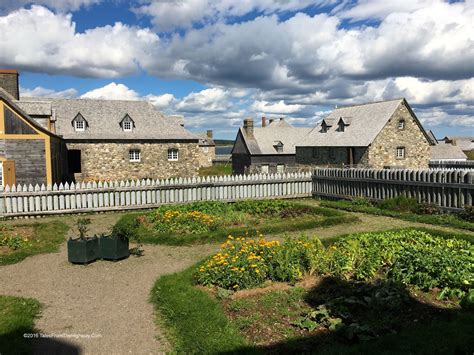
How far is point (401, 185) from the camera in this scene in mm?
17938

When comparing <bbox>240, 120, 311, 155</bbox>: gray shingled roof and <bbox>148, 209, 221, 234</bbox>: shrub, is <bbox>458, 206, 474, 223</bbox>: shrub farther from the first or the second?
<bbox>240, 120, 311, 155</bbox>: gray shingled roof

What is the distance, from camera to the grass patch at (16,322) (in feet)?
18.4

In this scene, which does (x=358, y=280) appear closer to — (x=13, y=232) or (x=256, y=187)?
(x=13, y=232)

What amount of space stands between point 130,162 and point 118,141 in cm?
201

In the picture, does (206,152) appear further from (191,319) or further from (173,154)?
(191,319)

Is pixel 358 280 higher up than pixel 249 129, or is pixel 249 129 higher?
pixel 249 129

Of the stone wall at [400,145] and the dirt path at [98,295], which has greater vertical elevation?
the stone wall at [400,145]

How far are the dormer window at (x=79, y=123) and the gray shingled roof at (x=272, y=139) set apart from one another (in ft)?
61.6

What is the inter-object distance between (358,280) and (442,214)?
9.85m

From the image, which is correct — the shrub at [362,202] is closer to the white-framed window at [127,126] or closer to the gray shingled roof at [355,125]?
the gray shingled roof at [355,125]

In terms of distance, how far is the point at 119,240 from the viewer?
1050 cm

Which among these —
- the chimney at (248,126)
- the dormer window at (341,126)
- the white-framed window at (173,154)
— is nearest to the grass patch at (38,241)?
the white-framed window at (173,154)

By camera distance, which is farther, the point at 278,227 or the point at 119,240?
the point at 278,227

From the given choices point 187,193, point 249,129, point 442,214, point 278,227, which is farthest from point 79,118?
point 442,214
